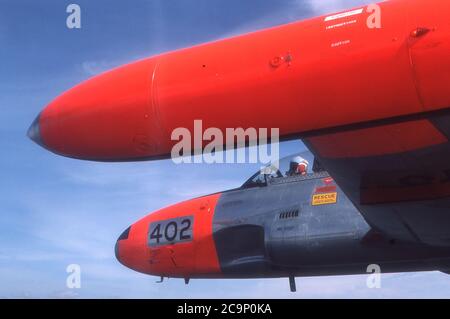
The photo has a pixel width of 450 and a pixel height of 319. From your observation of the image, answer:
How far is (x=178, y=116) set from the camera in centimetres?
545

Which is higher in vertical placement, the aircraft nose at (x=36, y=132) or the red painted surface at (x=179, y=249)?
the aircraft nose at (x=36, y=132)

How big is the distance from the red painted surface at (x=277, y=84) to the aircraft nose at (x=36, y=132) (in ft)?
1.81

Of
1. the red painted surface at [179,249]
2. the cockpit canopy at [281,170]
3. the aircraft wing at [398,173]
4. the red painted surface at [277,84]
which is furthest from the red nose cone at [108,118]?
the cockpit canopy at [281,170]

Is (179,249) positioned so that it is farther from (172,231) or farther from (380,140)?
(380,140)

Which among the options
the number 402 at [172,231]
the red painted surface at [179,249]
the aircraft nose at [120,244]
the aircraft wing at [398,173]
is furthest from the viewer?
the aircraft nose at [120,244]

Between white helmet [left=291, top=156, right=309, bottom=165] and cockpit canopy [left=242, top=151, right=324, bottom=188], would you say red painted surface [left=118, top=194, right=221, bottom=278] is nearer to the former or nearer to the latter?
cockpit canopy [left=242, top=151, right=324, bottom=188]

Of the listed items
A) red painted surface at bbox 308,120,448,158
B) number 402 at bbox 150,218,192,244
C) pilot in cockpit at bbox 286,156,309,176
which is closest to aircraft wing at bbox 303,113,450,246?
red painted surface at bbox 308,120,448,158

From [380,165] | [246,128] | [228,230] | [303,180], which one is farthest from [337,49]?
[228,230]

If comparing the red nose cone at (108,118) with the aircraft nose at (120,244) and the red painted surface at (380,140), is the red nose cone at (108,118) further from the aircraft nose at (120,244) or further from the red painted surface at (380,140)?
the aircraft nose at (120,244)

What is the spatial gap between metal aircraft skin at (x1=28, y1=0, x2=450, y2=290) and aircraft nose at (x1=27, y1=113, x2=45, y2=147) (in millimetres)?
32

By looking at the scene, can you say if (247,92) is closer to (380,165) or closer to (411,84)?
(411,84)

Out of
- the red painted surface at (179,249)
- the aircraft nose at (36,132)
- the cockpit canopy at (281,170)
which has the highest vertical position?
the cockpit canopy at (281,170)

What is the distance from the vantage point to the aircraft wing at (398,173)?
597 centimetres

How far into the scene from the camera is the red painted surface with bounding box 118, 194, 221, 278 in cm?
1045
